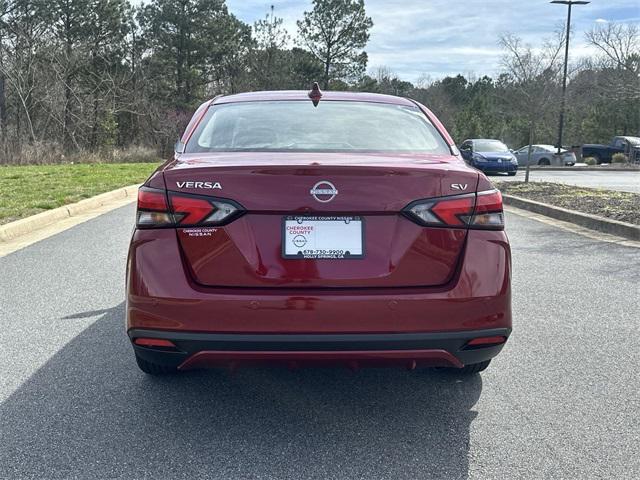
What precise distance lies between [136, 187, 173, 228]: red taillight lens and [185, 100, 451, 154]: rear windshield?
0.52 m

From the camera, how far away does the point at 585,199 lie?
11656mm

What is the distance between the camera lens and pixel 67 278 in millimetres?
5734

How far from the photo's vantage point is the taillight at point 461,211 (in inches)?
103

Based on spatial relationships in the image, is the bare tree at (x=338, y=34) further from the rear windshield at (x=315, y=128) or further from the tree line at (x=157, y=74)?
the rear windshield at (x=315, y=128)

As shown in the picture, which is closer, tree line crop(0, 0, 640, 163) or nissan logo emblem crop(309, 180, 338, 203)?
nissan logo emblem crop(309, 180, 338, 203)

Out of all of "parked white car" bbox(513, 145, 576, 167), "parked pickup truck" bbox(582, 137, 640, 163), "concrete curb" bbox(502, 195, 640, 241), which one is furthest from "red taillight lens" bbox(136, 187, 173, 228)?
"parked pickup truck" bbox(582, 137, 640, 163)

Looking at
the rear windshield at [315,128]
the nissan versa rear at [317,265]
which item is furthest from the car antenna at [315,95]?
the nissan versa rear at [317,265]

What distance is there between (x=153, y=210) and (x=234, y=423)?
3.43ft

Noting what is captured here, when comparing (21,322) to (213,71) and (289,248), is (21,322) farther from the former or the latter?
(213,71)

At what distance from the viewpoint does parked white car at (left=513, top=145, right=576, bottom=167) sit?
102 feet

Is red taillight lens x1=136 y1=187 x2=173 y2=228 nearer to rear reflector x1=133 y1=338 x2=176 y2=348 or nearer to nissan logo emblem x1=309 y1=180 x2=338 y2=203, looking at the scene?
rear reflector x1=133 y1=338 x2=176 y2=348

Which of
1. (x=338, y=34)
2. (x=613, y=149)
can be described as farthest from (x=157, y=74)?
(x=613, y=149)

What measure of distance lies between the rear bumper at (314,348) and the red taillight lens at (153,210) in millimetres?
449

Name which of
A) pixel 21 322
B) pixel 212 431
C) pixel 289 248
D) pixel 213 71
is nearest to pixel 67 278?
pixel 21 322
